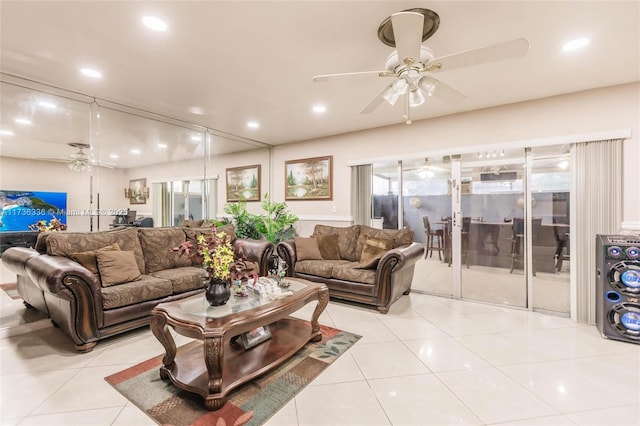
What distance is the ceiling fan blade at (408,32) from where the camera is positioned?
1623 millimetres

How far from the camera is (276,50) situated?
246 centimetres

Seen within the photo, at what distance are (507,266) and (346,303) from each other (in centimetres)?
239

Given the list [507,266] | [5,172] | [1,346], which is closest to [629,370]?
[507,266]

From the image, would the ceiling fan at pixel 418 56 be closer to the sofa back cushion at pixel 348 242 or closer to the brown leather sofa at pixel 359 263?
the brown leather sofa at pixel 359 263

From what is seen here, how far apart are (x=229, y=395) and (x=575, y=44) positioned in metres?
3.77

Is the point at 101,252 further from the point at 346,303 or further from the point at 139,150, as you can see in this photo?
the point at 346,303

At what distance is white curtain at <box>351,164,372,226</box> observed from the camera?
16.3ft

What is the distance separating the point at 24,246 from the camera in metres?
3.34

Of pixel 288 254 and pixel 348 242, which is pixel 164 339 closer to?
pixel 288 254

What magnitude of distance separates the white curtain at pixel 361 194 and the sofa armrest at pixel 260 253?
65.8 inches

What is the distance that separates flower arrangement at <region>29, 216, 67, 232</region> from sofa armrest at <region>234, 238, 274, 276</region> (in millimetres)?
2104

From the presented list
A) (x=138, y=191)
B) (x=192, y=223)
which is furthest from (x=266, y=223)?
(x=138, y=191)

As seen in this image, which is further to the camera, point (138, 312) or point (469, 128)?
point (469, 128)

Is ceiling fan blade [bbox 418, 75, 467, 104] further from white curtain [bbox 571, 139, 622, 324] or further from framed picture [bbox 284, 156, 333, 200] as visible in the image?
framed picture [bbox 284, 156, 333, 200]
